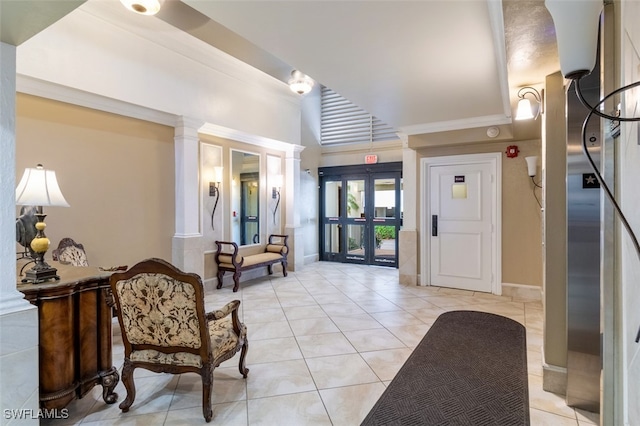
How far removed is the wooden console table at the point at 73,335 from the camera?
1.95 metres

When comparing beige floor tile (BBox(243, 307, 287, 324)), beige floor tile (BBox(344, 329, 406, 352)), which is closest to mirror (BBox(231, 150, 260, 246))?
beige floor tile (BBox(243, 307, 287, 324))

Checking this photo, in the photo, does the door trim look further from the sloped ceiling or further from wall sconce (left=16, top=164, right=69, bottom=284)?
wall sconce (left=16, top=164, right=69, bottom=284)

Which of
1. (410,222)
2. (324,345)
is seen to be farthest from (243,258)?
(410,222)

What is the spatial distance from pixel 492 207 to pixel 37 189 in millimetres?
5299

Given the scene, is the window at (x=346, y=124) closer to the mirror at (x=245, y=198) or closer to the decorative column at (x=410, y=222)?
the decorative column at (x=410, y=222)

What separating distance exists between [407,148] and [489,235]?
188cm

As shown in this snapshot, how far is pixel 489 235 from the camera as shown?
497cm

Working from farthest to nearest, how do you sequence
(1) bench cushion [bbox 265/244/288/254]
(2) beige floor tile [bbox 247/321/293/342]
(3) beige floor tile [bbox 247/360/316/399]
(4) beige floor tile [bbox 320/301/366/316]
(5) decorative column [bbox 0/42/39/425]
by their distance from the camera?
(1) bench cushion [bbox 265/244/288/254], (4) beige floor tile [bbox 320/301/366/316], (2) beige floor tile [bbox 247/321/293/342], (3) beige floor tile [bbox 247/360/316/399], (5) decorative column [bbox 0/42/39/425]

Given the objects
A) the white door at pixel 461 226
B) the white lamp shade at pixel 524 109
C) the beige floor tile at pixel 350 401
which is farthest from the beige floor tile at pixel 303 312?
the white lamp shade at pixel 524 109

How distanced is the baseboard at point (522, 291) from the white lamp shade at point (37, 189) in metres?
5.42

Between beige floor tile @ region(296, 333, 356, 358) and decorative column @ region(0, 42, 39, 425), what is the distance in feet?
6.43

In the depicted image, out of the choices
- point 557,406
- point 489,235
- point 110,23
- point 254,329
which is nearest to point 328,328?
point 254,329

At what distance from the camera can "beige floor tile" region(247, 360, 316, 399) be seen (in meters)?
2.39

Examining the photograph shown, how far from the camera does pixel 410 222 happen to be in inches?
216
